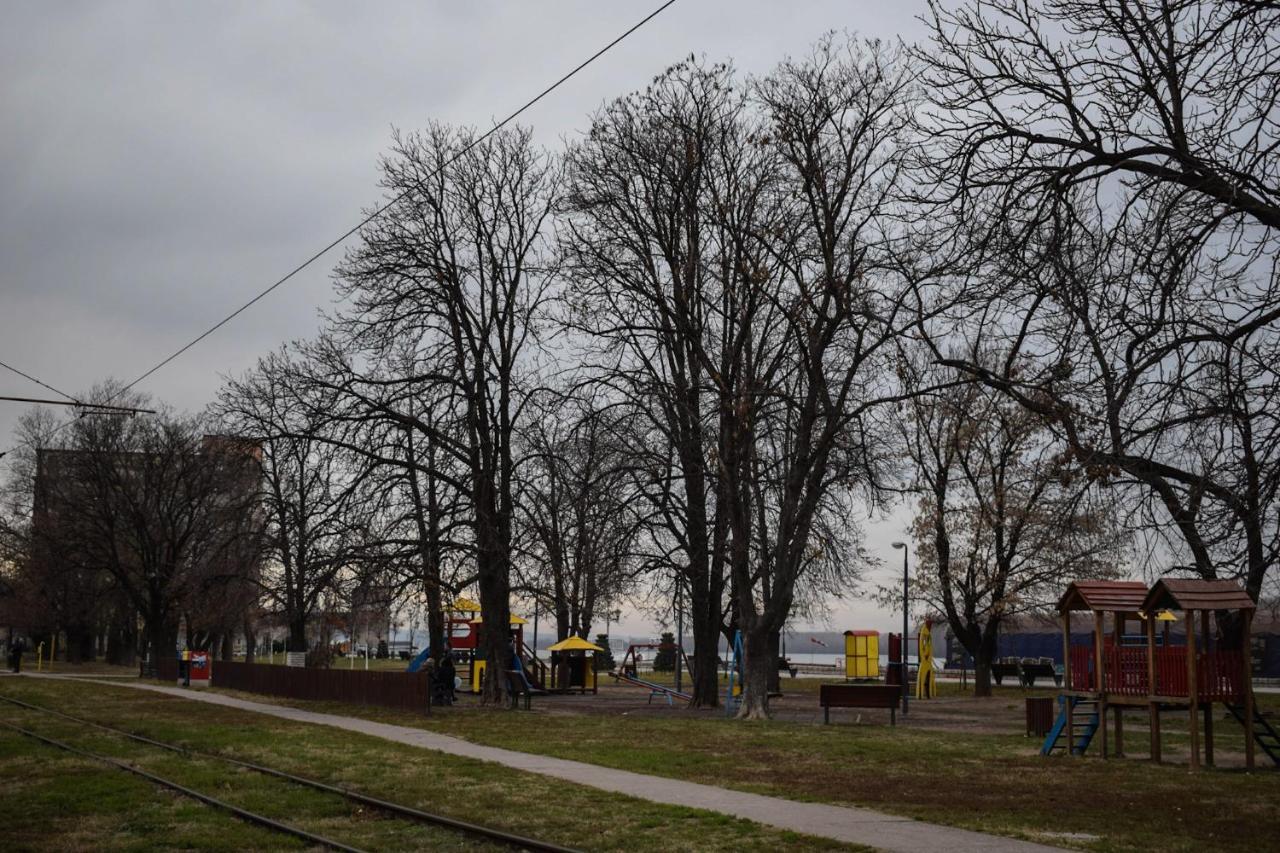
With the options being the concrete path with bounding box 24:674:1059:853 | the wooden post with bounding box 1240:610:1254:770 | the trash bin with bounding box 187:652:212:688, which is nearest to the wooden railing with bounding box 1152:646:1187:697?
the wooden post with bounding box 1240:610:1254:770

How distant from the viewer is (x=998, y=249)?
14133 millimetres

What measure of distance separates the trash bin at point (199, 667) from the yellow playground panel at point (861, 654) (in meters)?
27.7

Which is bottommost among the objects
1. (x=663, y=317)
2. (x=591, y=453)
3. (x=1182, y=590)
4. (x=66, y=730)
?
(x=66, y=730)

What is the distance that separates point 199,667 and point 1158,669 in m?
40.4

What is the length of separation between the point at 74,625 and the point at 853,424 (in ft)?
191

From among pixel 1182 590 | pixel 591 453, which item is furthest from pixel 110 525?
pixel 1182 590

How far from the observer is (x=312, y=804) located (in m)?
14.9

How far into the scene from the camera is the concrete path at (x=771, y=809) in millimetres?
12062

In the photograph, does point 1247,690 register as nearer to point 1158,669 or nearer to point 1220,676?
point 1220,676

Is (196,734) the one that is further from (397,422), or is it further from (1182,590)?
(1182,590)

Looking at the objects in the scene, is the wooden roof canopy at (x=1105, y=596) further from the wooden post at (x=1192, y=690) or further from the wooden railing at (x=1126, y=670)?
the wooden post at (x=1192, y=690)

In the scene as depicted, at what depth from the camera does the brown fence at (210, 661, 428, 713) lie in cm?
3228

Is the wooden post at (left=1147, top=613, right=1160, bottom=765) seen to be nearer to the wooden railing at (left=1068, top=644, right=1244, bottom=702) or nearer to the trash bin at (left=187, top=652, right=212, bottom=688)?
the wooden railing at (left=1068, top=644, right=1244, bottom=702)

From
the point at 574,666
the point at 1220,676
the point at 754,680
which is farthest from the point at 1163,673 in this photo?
the point at 574,666
